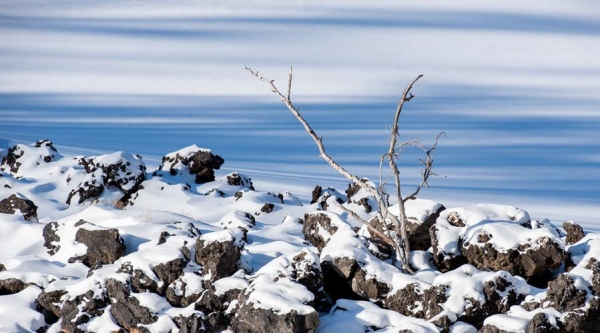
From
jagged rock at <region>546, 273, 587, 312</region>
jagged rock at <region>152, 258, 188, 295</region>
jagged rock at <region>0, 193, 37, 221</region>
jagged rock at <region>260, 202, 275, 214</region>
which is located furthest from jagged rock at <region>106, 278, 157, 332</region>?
jagged rock at <region>260, 202, 275, 214</region>

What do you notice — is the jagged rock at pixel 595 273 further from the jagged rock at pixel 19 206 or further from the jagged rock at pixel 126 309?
the jagged rock at pixel 19 206

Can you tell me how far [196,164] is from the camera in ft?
88.7

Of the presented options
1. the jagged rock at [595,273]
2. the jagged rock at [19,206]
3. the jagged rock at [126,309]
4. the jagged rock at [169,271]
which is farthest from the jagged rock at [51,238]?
the jagged rock at [595,273]

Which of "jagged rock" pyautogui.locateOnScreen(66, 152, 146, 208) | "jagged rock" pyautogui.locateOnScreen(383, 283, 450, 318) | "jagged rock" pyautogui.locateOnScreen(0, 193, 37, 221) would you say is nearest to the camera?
"jagged rock" pyautogui.locateOnScreen(383, 283, 450, 318)

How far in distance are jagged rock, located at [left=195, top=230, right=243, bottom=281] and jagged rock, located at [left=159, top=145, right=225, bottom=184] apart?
14014 millimetres

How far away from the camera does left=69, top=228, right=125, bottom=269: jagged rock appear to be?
47.1 feet

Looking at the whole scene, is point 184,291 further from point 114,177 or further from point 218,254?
point 114,177

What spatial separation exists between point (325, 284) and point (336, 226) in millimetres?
1724

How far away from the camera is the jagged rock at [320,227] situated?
568 inches

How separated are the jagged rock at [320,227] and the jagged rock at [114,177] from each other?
10823 mm

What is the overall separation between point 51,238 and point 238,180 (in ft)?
36.6

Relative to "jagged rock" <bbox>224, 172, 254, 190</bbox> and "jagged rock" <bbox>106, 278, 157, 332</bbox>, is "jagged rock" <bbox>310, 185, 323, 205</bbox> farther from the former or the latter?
"jagged rock" <bbox>106, 278, 157, 332</bbox>

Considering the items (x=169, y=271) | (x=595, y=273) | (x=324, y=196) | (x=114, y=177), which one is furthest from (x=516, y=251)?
(x=114, y=177)

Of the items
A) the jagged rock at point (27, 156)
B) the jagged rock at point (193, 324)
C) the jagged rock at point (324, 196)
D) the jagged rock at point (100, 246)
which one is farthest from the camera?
the jagged rock at point (27, 156)
